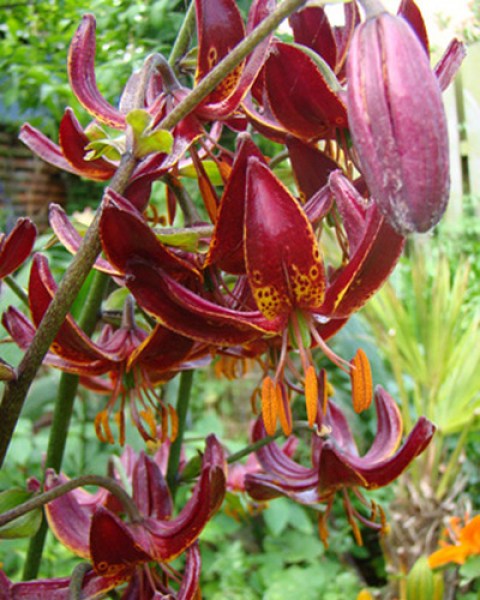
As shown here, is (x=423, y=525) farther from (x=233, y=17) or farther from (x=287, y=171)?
(x=233, y=17)

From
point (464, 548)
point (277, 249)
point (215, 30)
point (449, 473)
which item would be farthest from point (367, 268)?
point (449, 473)

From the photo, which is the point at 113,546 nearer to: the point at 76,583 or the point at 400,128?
the point at 76,583

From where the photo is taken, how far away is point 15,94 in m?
1.49

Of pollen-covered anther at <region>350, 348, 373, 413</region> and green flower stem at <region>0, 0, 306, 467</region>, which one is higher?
green flower stem at <region>0, 0, 306, 467</region>

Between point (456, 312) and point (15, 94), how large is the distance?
3.73 ft

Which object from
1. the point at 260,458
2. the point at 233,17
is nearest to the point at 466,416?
the point at 260,458

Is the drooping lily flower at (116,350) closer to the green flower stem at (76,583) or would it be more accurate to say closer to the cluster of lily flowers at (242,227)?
the cluster of lily flowers at (242,227)

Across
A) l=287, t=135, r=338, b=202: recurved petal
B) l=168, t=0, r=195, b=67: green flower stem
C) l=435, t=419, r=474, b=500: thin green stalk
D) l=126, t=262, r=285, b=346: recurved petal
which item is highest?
l=168, t=0, r=195, b=67: green flower stem

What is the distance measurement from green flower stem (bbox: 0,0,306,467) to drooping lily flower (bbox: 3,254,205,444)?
0.12ft

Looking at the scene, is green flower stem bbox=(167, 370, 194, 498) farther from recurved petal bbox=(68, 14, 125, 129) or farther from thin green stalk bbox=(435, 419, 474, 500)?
thin green stalk bbox=(435, 419, 474, 500)

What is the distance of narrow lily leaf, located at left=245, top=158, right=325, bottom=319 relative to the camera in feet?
1.08

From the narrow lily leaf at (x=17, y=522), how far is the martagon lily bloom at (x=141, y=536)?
0.02m

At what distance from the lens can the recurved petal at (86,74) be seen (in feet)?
1.48

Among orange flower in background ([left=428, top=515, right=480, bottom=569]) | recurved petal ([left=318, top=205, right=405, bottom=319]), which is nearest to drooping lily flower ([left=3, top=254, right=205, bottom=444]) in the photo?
recurved petal ([left=318, top=205, right=405, bottom=319])
